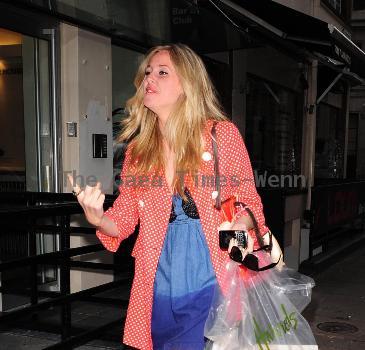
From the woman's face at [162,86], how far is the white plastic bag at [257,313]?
2.23 feet

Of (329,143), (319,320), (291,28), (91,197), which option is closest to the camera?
(91,197)

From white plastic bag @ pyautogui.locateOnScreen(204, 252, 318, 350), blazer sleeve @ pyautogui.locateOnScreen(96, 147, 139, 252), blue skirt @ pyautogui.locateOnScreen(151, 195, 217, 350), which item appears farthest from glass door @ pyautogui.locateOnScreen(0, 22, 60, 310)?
white plastic bag @ pyautogui.locateOnScreen(204, 252, 318, 350)

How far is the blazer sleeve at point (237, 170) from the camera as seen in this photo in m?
1.80

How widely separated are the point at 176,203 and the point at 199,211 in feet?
0.33

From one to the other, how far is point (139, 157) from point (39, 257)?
0.88m

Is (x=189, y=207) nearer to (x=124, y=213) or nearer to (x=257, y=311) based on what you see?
(x=124, y=213)

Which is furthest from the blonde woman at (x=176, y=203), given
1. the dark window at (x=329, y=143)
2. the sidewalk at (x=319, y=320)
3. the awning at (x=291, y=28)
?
the dark window at (x=329, y=143)

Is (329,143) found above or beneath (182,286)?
above

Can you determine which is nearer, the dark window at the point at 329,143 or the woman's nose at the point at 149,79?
the woman's nose at the point at 149,79

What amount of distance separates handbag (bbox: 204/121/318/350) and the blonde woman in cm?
6

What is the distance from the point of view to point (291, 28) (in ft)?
19.8

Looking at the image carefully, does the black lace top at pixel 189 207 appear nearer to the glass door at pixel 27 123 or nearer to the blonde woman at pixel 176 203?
the blonde woman at pixel 176 203

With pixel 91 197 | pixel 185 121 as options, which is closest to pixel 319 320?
pixel 185 121

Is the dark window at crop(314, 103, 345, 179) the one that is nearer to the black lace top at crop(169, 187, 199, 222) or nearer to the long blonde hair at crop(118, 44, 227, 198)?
the long blonde hair at crop(118, 44, 227, 198)
